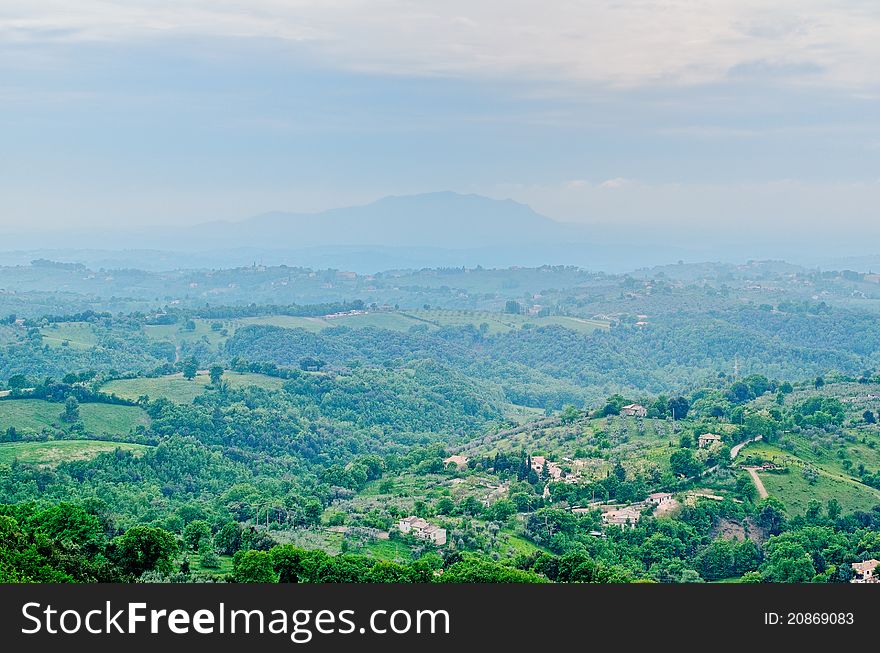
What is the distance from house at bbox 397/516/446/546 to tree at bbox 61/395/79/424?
39.0m


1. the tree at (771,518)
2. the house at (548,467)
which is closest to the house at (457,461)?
the house at (548,467)

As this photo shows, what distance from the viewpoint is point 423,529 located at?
53.1 m

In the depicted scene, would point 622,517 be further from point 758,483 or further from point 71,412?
point 71,412

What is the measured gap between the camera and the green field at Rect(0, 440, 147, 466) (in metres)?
68.2

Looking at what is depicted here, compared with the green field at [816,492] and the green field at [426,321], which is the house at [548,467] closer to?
the green field at [816,492]

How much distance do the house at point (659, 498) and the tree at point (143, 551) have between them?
29993 mm

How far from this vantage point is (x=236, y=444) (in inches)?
3425

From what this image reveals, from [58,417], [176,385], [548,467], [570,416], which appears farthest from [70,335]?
[548,467]

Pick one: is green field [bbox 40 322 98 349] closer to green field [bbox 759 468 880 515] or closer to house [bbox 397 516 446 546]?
house [bbox 397 516 446 546]

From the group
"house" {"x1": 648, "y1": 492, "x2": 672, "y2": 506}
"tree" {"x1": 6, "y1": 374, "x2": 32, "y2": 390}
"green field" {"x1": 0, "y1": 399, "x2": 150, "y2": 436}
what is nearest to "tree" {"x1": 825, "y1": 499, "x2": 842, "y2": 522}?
"house" {"x1": 648, "y1": 492, "x2": 672, "y2": 506}

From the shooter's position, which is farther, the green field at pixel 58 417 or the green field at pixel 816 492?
the green field at pixel 58 417

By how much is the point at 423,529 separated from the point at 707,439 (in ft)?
79.7

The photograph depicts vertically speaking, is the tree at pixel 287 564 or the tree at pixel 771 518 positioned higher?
the tree at pixel 287 564

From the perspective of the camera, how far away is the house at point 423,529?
5175 cm
